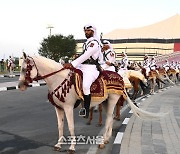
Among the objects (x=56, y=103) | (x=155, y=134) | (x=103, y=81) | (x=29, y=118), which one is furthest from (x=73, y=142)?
(x=29, y=118)

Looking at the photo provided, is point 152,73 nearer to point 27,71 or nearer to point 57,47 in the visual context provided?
point 27,71

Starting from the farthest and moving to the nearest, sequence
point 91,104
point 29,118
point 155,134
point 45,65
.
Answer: point 29,118 → point 155,134 → point 91,104 → point 45,65

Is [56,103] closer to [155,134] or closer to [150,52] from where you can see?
[155,134]

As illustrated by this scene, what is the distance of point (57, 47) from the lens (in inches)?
2822

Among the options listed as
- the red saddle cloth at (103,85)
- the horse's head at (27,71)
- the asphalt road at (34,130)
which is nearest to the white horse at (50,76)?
the horse's head at (27,71)

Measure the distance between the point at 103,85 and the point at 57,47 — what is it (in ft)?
215

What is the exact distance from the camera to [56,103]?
6.43 m

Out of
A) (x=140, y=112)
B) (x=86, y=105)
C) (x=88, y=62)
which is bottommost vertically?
(x=140, y=112)

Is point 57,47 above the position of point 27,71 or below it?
above

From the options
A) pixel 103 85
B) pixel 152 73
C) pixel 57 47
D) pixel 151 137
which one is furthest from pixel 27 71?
pixel 57 47

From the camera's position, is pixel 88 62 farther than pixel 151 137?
No

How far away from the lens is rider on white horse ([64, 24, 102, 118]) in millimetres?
6438

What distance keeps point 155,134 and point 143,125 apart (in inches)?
45.7

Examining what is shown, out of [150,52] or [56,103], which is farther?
[150,52]
